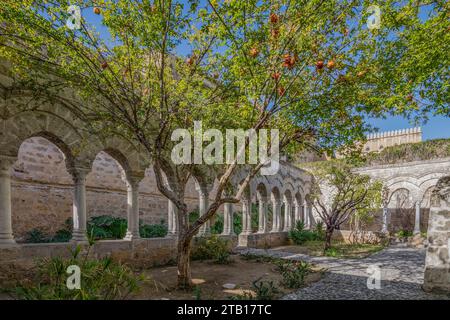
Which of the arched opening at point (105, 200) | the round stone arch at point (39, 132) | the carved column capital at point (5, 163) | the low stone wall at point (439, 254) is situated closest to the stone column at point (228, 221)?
the arched opening at point (105, 200)

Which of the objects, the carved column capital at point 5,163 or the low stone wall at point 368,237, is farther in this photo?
the low stone wall at point 368,237

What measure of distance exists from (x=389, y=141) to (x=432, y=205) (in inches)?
1149

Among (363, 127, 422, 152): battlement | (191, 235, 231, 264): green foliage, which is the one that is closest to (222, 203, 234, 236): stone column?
(191, 235, 231, 264): green foliage

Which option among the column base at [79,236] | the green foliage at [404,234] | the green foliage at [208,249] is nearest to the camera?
the column base at [79,236]

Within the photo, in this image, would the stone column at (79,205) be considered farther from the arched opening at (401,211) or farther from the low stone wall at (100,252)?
the arched opening at (401,211)

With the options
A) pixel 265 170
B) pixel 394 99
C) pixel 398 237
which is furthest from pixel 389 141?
pixel 394 99

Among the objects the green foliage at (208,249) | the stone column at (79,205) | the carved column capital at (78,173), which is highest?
the carved column capital at (78,173)

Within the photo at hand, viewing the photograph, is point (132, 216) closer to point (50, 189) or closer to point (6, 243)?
point (6, 243)

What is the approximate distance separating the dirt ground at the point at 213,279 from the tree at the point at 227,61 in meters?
0.44

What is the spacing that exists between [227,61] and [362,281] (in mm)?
5273

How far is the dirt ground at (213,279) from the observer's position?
530 cm

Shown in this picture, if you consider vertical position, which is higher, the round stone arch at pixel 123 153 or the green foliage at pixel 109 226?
the round stone arch at pixel 123 153

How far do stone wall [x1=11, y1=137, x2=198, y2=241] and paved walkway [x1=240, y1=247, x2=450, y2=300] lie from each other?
18.1ft
